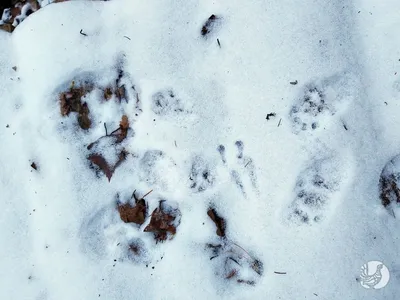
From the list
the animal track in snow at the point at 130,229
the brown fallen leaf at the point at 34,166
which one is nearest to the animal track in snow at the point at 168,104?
the animal track in snow at the point at 130,229

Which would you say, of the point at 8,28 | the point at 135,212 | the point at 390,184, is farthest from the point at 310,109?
the point at 8,28

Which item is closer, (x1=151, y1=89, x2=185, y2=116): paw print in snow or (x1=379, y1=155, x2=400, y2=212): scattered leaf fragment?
(x1=379, y1=155, x2=400, y2=212): scattered leaf fragment

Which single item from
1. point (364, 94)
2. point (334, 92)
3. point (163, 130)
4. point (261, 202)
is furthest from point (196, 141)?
point (364, 94)

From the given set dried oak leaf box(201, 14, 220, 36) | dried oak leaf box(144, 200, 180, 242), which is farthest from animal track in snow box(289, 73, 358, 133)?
dried oak leaf box(144, 200, 180, 242)

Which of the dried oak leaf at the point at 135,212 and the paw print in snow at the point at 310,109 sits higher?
the paw print in snow at the point at 310,109

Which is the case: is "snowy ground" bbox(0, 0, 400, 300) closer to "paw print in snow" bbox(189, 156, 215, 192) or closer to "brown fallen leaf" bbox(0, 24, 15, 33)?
"paw print in snow" bbox(189, 156, 215, 192)

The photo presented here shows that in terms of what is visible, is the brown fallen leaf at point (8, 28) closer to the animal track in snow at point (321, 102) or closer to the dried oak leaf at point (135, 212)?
the dried oak leaf at point (135, 212)

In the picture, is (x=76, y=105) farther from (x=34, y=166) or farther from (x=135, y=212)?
(x=135, y=212)
